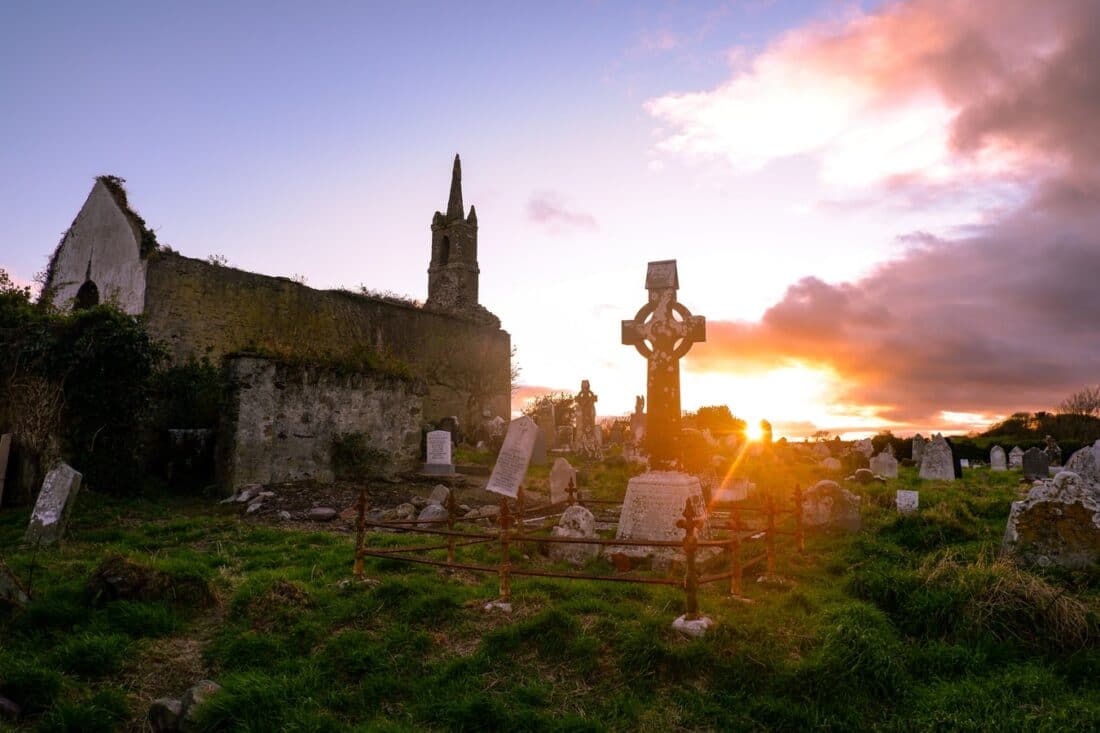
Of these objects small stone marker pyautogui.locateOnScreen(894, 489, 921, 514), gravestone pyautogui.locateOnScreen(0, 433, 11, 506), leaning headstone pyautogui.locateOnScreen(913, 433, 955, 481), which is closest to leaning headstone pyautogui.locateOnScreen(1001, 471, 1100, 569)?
small stone marker pyautogui.locateOnScreen(894, 489, 921, 514)

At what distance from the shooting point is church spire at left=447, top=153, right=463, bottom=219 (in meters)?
35.8

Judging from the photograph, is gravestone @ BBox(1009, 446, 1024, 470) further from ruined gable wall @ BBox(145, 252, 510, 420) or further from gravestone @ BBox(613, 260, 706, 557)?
ruined gable wall @ BBox(145, 252, 510, 420)

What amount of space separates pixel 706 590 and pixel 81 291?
2143 cm

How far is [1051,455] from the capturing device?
17.7 m

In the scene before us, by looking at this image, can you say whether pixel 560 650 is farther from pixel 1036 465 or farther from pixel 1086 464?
pixel 1036 465

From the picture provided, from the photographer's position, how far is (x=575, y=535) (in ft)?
26.7

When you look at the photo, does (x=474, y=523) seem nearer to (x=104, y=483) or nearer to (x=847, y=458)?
(x=104, y=483)

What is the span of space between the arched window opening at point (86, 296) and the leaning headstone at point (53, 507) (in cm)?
1305

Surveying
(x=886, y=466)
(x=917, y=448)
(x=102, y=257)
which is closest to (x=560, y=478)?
(x=886, y=466)

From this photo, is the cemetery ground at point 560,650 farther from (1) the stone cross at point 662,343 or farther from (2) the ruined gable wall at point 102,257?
(2) the ruined gable wall at point 102,257

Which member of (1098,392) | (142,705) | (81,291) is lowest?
(142,705)

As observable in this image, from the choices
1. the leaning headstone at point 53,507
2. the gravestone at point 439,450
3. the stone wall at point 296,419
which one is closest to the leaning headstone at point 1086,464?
the gravestone at point 439,450

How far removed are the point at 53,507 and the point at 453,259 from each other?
2697 centimetres

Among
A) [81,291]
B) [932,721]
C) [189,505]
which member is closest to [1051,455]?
[932,721]
